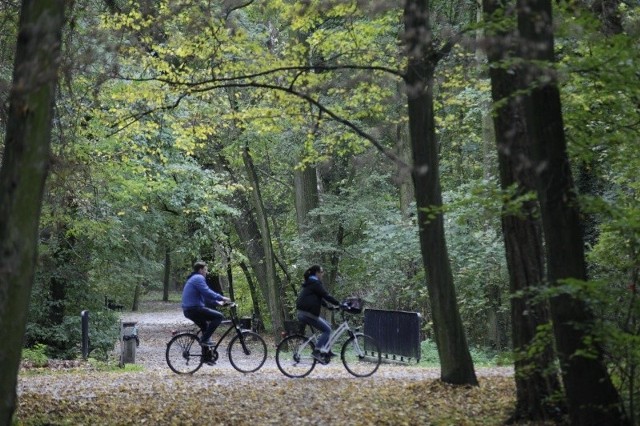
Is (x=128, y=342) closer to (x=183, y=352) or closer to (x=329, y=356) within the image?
(x=183, y=352)

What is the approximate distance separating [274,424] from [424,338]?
16.6 meters

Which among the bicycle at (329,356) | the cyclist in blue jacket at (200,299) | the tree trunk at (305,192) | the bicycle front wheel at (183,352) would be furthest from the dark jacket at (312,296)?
the tree trunk at (305,192)

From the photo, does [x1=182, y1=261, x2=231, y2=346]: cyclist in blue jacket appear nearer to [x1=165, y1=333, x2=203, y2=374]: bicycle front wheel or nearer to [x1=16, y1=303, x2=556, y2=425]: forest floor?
[x1=165, y1=333, x2=203, y2=374]: bicycle front wheel

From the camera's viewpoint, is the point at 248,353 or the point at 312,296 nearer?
the point at 312,296

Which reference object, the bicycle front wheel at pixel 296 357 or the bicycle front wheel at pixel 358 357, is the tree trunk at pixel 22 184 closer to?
the bicycle front wheel at pixel 296 357

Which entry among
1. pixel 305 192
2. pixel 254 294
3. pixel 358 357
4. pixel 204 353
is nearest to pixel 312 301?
pixel 358 357

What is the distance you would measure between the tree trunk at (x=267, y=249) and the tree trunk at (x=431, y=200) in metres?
13.6

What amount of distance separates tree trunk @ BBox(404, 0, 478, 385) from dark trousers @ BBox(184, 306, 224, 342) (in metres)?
4.29

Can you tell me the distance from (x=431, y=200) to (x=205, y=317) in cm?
505

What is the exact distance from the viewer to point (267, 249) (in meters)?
26.1

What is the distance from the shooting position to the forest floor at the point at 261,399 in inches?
394

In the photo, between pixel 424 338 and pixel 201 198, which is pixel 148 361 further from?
pixel 424 338

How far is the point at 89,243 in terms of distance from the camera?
21.8 metres

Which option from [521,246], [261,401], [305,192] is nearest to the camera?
[521,246]
